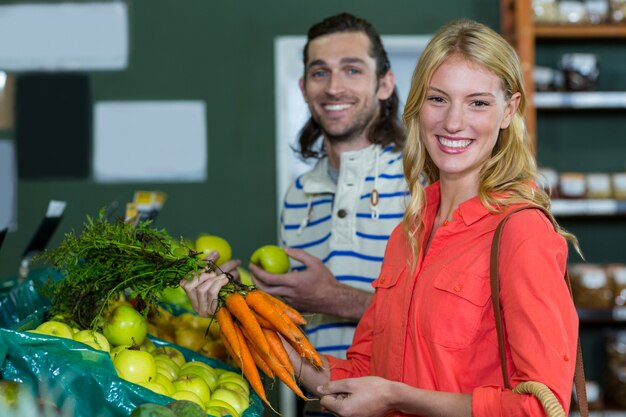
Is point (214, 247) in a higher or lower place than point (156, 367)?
higher

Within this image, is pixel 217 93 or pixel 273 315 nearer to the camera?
pixel 273 315

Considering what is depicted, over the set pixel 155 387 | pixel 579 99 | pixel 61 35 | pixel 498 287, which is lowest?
pixel 155 387

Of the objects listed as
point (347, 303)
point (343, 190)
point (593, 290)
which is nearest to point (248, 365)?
point (347, 303)

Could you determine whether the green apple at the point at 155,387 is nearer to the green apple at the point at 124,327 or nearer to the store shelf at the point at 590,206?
the green apple at the point at 124,327

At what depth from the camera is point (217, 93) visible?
4.58 metres

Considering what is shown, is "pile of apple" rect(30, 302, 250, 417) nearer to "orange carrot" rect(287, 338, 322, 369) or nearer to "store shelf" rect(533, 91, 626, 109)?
"orange carrot" rect(287, 338, 322, 369)

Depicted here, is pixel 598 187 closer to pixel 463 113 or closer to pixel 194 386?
pixel 463 113

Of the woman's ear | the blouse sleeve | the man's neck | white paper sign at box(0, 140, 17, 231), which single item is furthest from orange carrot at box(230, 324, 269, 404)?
white paper sign at box(0, 140, 17, 231)

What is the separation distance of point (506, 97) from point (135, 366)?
0.93 m

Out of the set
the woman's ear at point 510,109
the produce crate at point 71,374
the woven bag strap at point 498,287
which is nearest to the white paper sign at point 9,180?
the produce crate at point 71,374

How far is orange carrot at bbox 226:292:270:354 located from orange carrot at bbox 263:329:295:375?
31 millimetres

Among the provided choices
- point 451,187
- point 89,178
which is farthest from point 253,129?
point 451,187

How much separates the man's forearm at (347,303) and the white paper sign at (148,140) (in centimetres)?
241

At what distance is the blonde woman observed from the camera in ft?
4.68
